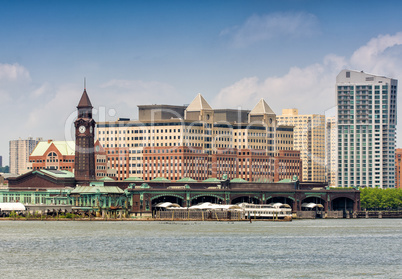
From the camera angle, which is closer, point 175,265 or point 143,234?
point 175,265

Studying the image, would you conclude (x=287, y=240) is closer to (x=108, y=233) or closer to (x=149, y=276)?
(x=108, y=233)

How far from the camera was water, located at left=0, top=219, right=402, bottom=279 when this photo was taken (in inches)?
4545

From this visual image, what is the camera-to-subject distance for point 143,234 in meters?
180

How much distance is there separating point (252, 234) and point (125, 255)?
2014 inches

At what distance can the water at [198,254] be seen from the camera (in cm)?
11544

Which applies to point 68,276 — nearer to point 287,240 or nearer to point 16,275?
point 16,275

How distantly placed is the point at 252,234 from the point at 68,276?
74.5 m

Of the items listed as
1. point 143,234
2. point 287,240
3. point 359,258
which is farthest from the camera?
point 143,234

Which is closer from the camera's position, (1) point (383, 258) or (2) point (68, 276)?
(2) point (68, 276)

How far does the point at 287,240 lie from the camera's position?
6550 inches

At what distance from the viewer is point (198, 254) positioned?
136875 mm

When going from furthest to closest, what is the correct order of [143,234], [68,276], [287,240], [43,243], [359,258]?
[143,234] → [287,240] → [43,243] → [359,258] → [68,276]

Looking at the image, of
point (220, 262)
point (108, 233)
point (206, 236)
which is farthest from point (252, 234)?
point (220, 262)

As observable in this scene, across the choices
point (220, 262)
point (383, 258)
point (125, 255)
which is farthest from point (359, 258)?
point (125, 255)
